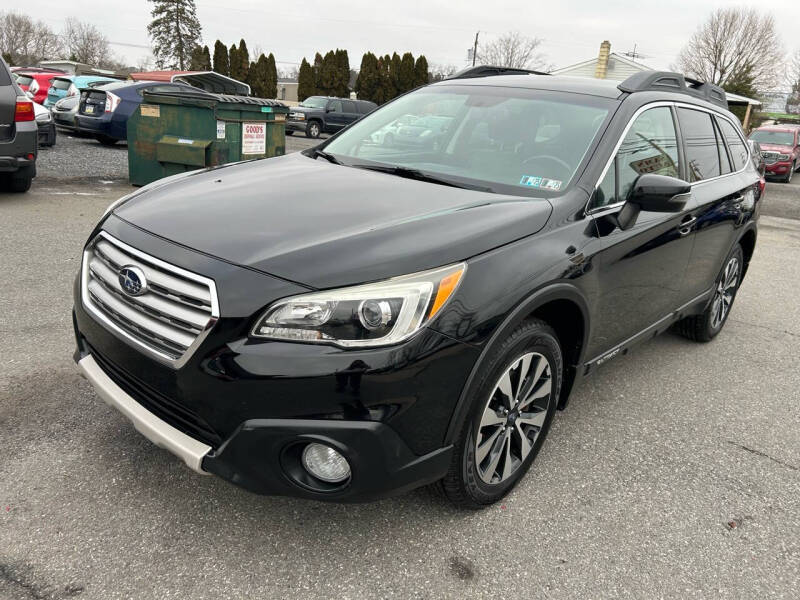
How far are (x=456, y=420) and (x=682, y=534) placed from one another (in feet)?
3.81

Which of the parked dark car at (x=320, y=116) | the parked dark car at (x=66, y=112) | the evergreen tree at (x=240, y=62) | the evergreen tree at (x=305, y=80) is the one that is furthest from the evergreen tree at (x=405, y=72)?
the parked dark car at (x=66, y=112)

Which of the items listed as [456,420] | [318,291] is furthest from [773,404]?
[318,291]

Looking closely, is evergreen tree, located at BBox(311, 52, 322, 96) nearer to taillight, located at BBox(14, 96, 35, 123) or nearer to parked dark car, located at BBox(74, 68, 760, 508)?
taillight, located at BBox(14, 96, 35, 123)

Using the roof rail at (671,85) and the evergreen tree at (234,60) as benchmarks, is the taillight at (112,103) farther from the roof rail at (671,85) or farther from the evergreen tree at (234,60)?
the evergreen tree at (234,60)

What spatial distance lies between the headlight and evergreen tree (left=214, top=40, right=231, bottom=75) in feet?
154

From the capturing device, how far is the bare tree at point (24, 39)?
71.9 m

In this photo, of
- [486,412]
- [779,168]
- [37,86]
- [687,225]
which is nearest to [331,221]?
[486,412]

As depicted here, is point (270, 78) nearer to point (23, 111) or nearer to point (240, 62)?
point (240, 62)

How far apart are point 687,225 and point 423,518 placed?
7.31ft

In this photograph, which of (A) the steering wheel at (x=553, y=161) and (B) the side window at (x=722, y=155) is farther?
(B) the side window at (x=722, y=155)

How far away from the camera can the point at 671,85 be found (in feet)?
12.4

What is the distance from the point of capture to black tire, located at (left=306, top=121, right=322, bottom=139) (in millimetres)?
22625

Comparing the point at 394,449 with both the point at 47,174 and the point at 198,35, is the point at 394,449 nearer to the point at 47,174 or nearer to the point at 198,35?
the point at 47,174

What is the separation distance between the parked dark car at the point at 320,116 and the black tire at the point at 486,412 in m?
20.8
